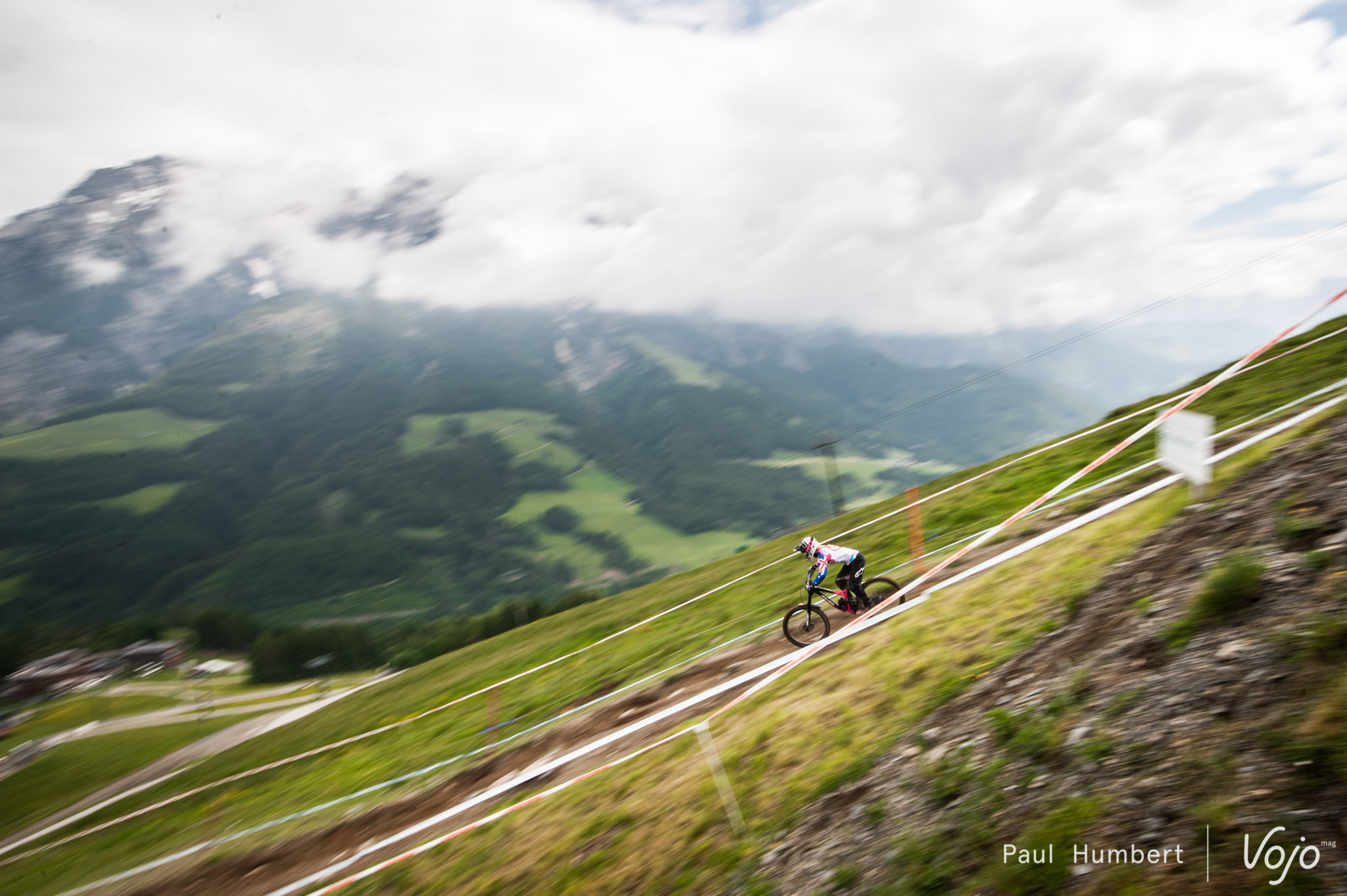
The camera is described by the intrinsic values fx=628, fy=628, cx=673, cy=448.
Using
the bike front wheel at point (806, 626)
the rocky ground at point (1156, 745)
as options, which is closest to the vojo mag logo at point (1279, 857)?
the rocky ground at point (1156, 745)

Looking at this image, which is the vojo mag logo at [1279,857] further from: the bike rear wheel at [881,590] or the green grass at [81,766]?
the green grass at [81,766]

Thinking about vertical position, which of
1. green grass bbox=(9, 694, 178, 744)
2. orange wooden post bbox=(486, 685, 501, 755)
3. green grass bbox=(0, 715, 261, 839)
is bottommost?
green grass bbox=(0, 715, 261, 839)

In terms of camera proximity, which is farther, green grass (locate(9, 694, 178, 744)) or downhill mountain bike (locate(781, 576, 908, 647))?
green grass (locate(9, 694, 178, 744))

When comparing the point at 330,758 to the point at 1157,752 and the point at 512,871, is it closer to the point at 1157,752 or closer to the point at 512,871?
the point at 512,871

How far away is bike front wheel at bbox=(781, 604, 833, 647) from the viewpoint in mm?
14992

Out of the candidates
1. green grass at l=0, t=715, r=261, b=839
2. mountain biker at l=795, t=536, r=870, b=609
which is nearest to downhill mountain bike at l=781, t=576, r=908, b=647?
mountain biker at l=795, t=536, r=870, b=609

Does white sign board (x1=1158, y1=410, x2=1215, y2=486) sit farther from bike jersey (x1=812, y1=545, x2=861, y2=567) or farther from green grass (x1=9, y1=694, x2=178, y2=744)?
green grass (x1=9, y1=694, x2=178, y2=744)

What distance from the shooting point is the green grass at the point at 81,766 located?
58781 mm

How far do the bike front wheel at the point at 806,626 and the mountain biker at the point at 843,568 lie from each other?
731mm

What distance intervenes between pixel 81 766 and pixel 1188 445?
353 ft

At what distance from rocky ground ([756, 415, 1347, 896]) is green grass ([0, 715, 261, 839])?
7529cm

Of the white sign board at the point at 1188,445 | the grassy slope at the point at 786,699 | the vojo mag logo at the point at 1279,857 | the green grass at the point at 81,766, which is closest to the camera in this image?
the vojo mag logo at the point at 1279,857

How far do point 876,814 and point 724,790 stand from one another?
3.22m

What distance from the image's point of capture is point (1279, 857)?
3.71 m
